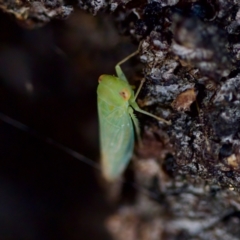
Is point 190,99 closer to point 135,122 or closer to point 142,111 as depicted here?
point 142,111

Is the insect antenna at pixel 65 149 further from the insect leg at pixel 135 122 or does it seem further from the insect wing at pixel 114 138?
the insect leg at pixel 135 122

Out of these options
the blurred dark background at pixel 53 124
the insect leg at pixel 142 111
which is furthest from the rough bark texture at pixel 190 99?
the blurred dark background at pixel 53 124

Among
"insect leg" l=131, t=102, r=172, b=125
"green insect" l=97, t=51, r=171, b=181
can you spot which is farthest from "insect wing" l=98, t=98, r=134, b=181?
"insect leg" l=131, t=102, r=172, b=125

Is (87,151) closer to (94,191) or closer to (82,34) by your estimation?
(94,191)

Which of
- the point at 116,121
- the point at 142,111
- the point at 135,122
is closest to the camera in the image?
the point at 142,111

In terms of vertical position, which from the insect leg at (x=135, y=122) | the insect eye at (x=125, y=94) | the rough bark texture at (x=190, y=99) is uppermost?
the insect eye at (x=125, y=94)

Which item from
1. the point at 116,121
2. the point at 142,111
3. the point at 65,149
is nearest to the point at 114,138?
the point at 116,121
